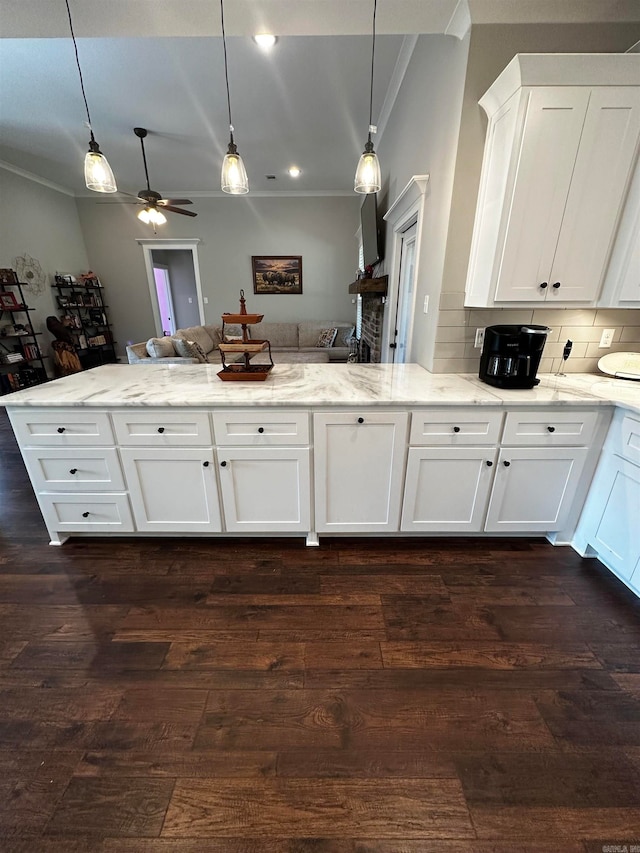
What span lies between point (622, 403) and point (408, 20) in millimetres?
2318

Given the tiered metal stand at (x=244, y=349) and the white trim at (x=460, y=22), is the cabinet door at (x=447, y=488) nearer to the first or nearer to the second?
the tiered metal stand at (x=244, y=349)

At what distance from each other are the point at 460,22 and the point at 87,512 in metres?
3.37

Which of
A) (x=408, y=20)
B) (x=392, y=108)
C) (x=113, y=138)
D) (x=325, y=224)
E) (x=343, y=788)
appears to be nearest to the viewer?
(x=343, y=788)

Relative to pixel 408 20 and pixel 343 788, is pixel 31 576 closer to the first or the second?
pixel 343 788

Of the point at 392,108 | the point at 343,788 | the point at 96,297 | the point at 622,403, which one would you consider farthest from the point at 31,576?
the point at 96,297

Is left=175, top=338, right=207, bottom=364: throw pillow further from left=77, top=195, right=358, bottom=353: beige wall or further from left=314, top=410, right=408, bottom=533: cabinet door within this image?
left=314, top=410, right=408, bottom=533: cabinet door

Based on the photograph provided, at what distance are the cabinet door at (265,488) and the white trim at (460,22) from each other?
2342 mm

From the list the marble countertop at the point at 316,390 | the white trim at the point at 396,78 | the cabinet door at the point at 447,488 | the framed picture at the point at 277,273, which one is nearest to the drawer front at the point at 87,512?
the marble countertop at the point at 316,390

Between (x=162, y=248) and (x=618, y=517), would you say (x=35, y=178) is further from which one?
(x=618, y=517)

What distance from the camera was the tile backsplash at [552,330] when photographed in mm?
Answer: 2121

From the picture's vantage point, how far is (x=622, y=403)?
1663 millimetres

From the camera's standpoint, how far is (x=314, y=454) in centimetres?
185

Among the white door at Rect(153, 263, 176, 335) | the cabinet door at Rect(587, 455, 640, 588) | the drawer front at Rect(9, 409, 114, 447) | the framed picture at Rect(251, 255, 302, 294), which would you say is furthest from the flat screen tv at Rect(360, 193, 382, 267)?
A: the white door at Rect(153, 263, 176, 335)

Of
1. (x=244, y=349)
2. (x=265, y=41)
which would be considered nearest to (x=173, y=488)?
(x=244, y=349)
